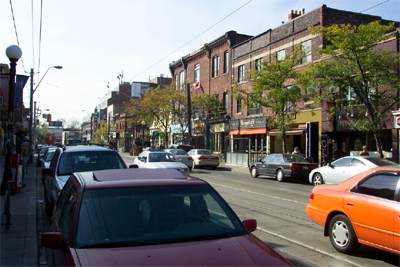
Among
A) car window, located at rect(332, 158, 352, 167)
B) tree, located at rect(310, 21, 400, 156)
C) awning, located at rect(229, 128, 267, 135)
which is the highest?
tree, located at rect(310, 21, 400, 156)

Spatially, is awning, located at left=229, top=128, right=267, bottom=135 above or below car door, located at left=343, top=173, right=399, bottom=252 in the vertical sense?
above

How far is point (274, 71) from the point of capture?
24.3 metres

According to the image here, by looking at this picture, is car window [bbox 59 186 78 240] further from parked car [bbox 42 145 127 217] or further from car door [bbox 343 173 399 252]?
car door [bbox 343 173 399 252]

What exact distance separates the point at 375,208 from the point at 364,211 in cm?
21

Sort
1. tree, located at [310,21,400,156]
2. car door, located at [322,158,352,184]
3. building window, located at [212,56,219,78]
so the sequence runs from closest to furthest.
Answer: car door, located at [322,158,352,184]
tree, located at [310,21,400,156]
building window, located at [212,56,219,78]

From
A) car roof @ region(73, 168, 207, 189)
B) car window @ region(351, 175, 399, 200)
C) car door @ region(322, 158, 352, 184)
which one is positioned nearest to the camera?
car roof @ region(73, 168, 207, 189)

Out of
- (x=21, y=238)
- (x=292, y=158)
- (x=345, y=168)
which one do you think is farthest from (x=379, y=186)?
(x=292, y=158)

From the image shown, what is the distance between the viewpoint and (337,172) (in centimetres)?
1658

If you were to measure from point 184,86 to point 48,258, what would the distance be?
42032mm

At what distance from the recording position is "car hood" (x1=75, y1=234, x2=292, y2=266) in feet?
9.48

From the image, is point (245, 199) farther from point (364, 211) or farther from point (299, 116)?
point (299, 116)

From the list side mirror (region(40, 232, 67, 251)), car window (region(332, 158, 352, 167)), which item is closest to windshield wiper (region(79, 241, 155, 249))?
side mirror (region(40, 232, 67, 251))

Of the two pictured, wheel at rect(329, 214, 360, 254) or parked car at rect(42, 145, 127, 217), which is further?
parked car at rect(42, 145, 127, 217)

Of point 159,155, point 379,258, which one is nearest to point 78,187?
point 379,258
